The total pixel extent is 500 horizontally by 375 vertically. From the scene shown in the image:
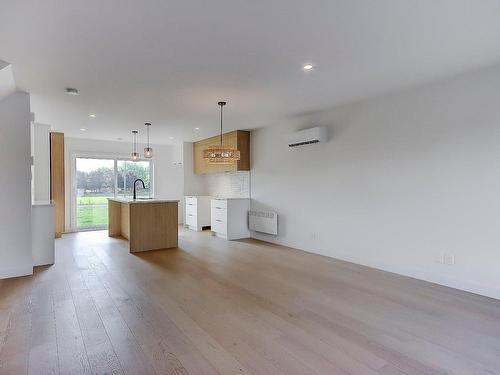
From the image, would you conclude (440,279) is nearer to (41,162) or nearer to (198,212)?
(198,212)

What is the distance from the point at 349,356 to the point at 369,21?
2432 mm

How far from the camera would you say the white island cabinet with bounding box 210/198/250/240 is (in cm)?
650

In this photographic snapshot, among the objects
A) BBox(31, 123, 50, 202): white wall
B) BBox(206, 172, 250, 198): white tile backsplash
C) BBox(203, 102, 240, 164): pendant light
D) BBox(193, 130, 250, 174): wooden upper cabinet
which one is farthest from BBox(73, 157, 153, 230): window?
BBox(203, 102, 240, 164): pendant light

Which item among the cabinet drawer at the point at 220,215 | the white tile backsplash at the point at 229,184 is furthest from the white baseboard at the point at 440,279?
the white tile backsplash at the point at 229,184

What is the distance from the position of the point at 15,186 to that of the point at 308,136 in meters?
4.26

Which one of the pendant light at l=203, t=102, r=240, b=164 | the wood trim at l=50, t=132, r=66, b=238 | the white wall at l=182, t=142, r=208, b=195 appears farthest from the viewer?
the white wall at l=182, t=142, r=208, b=195

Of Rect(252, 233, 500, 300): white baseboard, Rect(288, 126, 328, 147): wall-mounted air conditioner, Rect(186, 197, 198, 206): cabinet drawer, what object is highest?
Rect(288, 126, 328, 147): wall-mounted air conditioner

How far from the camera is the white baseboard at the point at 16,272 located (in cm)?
381

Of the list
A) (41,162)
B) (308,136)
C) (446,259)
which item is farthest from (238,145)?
(446,259)

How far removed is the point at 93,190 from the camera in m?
7.94

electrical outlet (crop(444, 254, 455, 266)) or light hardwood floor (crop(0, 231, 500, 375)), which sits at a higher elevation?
electrical outlet (crop(444, 254, 455, 266))

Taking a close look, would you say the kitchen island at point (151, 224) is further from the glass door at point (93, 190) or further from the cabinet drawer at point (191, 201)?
the glass door at point (93, 190)

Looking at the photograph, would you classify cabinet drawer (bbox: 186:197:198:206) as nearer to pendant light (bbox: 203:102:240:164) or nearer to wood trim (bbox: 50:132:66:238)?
wood trim (bbox: 50:132:66:238)

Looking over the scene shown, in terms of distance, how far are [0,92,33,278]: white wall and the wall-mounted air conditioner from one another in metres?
3.95
